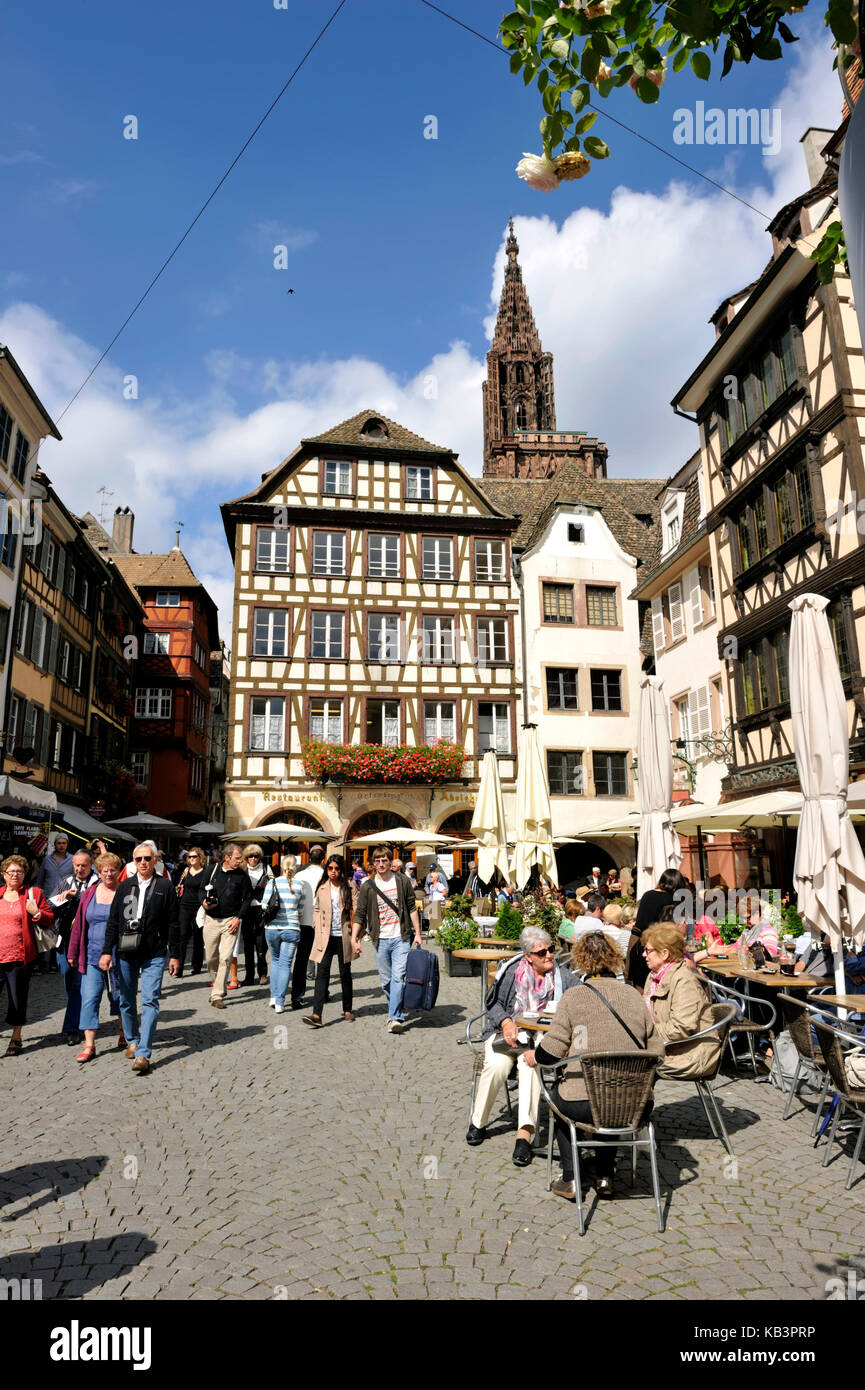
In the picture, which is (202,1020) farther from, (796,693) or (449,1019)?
A: (796,693)

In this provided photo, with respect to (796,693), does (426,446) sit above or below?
above

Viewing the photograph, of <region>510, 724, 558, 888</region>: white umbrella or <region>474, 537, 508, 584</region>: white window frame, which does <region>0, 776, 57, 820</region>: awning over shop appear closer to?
<region>510, 724, 558, 888</region>: white umbrella

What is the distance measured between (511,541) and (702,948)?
22812 mm

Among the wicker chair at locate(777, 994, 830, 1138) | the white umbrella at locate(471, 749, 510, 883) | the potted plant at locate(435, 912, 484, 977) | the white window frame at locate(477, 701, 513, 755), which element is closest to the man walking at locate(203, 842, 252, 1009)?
the potted plant at locate(435, 912, 484, 977)

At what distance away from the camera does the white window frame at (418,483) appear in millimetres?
31969

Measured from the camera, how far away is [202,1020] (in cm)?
1044

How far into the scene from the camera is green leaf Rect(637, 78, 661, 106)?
3.05 meters

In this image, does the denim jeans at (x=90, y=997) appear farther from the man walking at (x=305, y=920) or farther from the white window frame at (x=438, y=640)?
the white window frame at (x=438, y=640)

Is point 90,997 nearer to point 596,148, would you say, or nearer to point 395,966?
point 395,966

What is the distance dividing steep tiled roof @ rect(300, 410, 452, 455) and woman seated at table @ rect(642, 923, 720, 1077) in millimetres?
26926

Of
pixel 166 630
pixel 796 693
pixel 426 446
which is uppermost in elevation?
pixel 426 446

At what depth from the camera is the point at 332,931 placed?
10.6m
